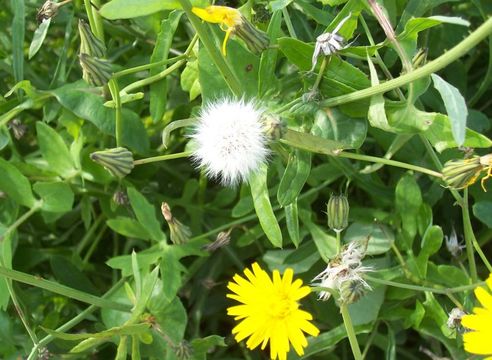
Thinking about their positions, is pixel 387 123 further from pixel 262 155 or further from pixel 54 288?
pixel 54 288

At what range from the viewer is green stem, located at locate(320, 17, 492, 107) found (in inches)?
36.6

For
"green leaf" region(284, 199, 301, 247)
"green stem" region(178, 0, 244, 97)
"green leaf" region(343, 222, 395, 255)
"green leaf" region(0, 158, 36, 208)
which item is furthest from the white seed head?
"green leaf" region(0, 158, 36, 208)

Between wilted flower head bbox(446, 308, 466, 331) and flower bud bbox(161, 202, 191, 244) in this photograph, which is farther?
flower bud bbox(161, 202, 191, 244)

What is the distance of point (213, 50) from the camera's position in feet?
3.77

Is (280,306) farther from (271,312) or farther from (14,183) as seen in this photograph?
(14,183)

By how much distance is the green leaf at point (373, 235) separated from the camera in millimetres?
1510

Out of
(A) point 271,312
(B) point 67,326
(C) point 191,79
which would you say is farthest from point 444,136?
(B) point 67,326

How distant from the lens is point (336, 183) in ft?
5.86

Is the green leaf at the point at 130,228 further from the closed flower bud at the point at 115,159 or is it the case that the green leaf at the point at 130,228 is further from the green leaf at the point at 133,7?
the green leaf at the point at 133,7

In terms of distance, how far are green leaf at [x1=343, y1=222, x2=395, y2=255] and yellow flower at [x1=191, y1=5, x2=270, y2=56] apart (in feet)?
1.66

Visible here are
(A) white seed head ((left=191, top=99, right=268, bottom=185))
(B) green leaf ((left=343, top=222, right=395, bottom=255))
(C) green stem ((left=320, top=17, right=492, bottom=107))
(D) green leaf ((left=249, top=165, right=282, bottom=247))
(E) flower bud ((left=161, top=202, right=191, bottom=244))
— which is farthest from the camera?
(B) green leaf ((left=343, top=222, right=395, bottom=255))

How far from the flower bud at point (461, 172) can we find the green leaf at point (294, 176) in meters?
0.24

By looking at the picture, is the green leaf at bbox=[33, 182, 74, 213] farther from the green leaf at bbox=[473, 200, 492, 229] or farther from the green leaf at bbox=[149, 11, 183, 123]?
the green leaf at bbox=[473, 200, 492, 229]

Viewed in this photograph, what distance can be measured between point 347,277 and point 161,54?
570mm
